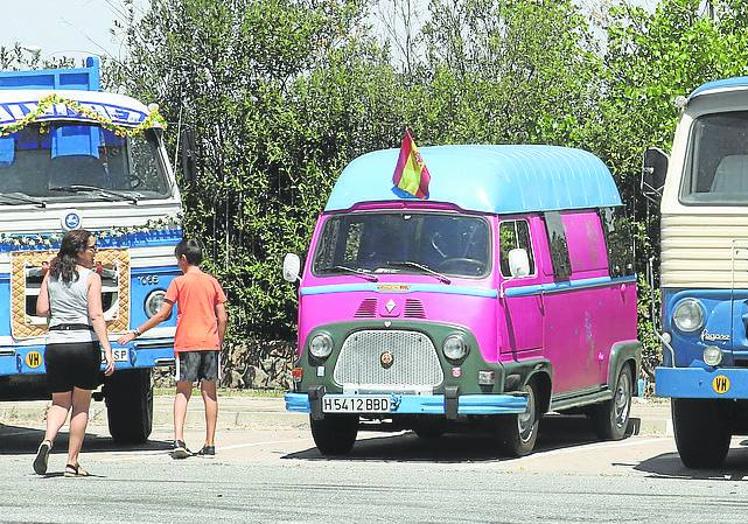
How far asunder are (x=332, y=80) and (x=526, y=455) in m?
8.04

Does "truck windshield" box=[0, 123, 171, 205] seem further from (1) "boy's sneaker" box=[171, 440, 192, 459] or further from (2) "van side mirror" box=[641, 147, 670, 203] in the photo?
(2) "van side mirror" box=[641, 147, 670, 203]

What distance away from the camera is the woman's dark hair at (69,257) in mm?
13305

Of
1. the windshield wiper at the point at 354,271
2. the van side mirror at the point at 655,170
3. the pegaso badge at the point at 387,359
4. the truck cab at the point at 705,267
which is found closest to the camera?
the truck cab at the point at 705,267

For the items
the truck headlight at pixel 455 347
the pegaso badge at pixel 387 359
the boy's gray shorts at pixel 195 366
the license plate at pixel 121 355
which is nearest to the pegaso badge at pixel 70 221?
the license plate at pixel 121 355

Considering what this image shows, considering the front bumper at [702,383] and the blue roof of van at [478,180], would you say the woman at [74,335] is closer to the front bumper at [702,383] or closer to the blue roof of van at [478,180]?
the blue roof of van at [478,180]

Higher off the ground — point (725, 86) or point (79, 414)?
point (725, 86)

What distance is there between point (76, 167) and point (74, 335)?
9.44 feet

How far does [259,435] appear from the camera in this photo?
1764cm

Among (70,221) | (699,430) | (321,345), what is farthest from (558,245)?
(70,221)

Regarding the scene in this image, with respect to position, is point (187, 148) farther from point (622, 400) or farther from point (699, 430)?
point (699, 430)

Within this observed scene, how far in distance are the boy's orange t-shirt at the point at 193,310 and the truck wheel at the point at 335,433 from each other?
1117mm

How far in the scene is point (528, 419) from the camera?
1504 centimetres

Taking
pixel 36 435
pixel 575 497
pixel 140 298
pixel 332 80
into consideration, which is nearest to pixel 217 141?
pixel 332 80

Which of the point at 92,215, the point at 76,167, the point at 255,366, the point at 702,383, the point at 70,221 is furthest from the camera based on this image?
the point at 255,366
